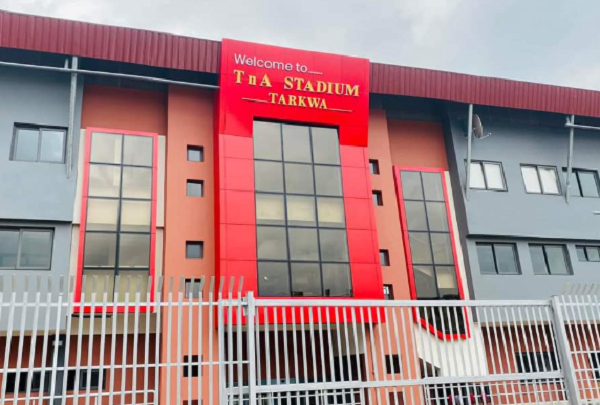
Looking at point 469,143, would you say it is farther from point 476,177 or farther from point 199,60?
point 199,60

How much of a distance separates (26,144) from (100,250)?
12.3 ft

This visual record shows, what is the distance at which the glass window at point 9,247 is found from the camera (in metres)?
12.8

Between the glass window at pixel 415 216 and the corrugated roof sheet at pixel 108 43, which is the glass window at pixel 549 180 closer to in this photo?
the glass window at pixel 415 216

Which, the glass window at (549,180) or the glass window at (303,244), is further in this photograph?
the glass window at (549,180)

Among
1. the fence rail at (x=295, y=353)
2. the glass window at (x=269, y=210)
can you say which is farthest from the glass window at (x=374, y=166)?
the fence rail at (x=295, y=353)

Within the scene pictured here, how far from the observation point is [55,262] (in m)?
12.9

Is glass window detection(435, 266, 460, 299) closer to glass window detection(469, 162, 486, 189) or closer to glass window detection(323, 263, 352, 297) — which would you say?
glass window detection(469, 162, 486, 189)

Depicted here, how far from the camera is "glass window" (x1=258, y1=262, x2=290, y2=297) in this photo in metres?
13.6

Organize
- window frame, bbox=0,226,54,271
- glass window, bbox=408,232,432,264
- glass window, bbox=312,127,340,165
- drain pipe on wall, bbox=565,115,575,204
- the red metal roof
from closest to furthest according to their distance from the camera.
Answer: window frame, bbox=0,226,54,271
the red metal roof
glass window, bbox=312,127,340,165
glass window, bbox=408,232,432,264
drain pipe on wall, bbox=565,115,575,204

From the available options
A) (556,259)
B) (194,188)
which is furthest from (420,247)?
(194,188)

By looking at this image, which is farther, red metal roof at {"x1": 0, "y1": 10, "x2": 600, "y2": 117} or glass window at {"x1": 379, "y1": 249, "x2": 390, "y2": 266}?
glass window at {"x1": 379, "y1": 249, "x2": 390, "y2": 266}

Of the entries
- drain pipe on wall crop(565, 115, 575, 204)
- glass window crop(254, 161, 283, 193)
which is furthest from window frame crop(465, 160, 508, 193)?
glass window crop(254, 161, 283, 193)

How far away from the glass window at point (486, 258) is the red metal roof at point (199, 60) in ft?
16.5

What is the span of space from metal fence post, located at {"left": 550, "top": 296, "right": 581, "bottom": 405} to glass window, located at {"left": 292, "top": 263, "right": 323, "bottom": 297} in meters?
7.59
